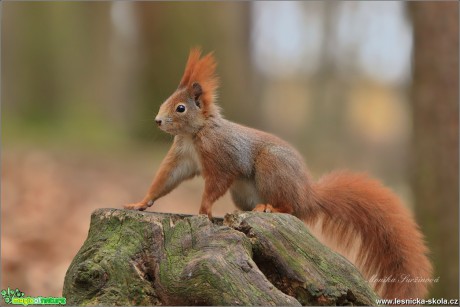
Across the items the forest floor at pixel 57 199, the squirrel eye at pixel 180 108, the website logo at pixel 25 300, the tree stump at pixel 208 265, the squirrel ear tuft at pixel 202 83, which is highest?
the squirrel ear tuft at pixel 202 83

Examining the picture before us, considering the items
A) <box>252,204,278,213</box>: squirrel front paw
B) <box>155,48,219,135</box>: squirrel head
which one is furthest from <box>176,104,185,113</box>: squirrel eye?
<box>252,204,278,213</box>: squirrel front paw

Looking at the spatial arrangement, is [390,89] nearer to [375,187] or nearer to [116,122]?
[116,122]

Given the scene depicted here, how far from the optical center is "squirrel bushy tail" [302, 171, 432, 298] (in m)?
3.51

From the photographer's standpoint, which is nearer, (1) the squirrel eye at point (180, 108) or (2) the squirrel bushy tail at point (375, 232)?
(2) the squirrel bushy tail at point (375, 232)

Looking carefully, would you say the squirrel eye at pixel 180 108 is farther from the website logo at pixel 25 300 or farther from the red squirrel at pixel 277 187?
the website logo at pixel 25 300

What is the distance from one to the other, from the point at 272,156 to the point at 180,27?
6.14 meters

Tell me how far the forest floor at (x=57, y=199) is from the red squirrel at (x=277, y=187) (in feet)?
6.56

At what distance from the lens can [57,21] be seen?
10.3 meters

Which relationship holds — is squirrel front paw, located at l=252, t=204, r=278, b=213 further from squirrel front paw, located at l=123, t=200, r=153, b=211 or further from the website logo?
the website logo

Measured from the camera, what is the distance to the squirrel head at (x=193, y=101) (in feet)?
12.0

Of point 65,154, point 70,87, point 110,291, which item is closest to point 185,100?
point 110,291

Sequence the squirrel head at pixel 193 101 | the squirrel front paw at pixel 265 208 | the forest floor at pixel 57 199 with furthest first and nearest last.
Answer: the forest floor at pixel 57 199, the squirrel head at pixel 193 101, the squirrel front paw at pixel 265 208

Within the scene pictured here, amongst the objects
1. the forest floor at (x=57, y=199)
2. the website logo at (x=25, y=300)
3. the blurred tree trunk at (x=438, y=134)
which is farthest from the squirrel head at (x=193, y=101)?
the blurred tree trunk at (x=438, y=134)

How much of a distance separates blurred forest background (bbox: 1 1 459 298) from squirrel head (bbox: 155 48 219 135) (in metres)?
0.33
